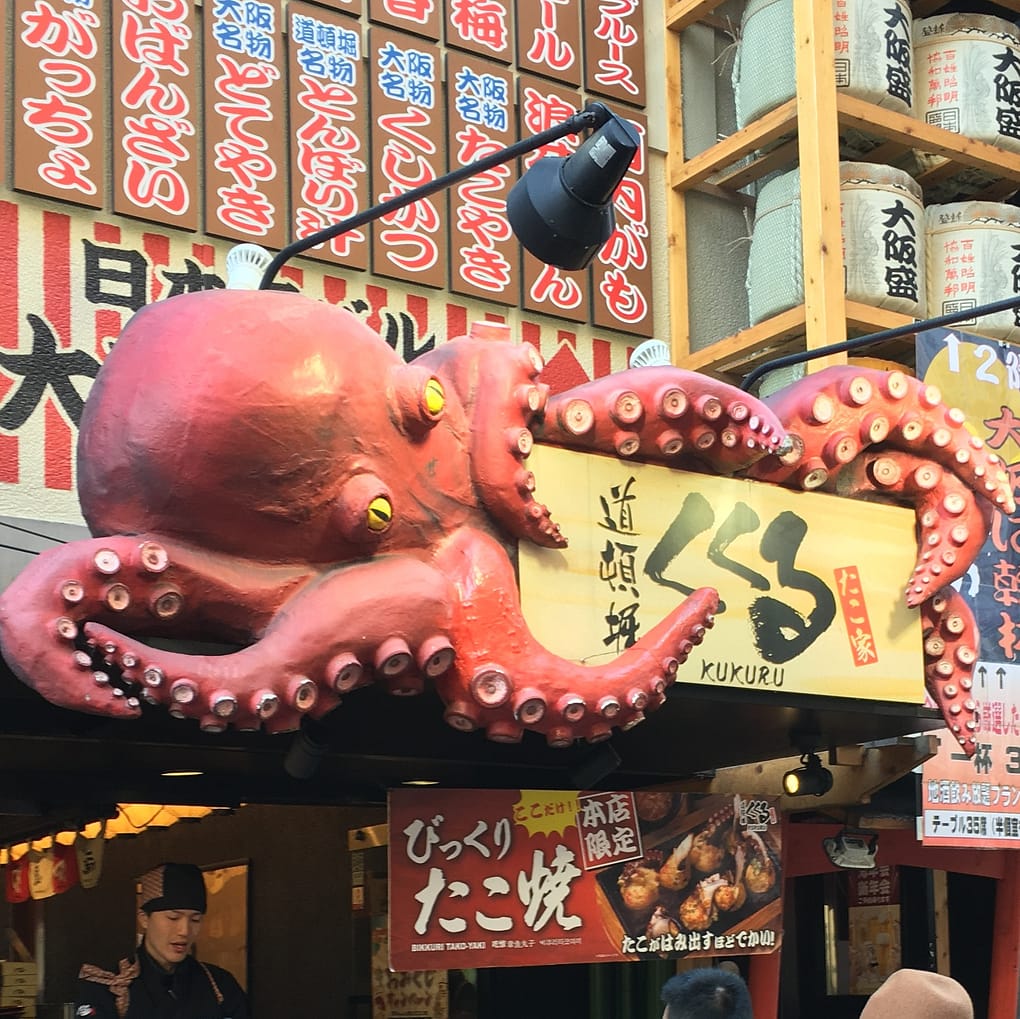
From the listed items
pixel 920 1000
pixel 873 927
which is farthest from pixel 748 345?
pixel 920 1000

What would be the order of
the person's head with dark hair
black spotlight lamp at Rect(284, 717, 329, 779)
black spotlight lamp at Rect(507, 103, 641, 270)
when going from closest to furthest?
1. the person's head with dark hair
2. black spotlight lamp at Rect(507, 103, 641, 270)
3. black spotlight lamp at Rect(284, 717, 329, 779)

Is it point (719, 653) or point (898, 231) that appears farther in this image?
point (898, 231)

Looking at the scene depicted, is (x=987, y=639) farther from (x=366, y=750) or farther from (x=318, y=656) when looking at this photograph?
(x=318, y=656)

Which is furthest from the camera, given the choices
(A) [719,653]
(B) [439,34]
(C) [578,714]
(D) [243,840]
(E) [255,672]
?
(D) [243,840]

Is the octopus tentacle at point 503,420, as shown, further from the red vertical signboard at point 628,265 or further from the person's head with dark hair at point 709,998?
the red vertical signboard at point 628,265

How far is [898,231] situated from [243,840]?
22.7 feet

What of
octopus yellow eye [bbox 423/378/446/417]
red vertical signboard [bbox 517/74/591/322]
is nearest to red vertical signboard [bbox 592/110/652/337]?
red vertical signboard [bbox 517/74/591/322]

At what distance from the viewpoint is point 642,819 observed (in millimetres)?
8305

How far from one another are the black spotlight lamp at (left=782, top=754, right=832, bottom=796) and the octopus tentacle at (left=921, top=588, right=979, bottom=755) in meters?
0.85

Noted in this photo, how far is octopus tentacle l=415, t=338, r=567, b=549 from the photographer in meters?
6.73

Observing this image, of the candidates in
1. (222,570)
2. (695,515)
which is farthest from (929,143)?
(222,570)

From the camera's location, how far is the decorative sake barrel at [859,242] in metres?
10.6

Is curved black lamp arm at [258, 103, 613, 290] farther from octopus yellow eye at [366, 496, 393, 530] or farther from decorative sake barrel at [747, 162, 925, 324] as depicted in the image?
decorative sake barrel at [747, 162, 925, 324]

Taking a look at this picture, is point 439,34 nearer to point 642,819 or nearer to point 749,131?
point 749,131
